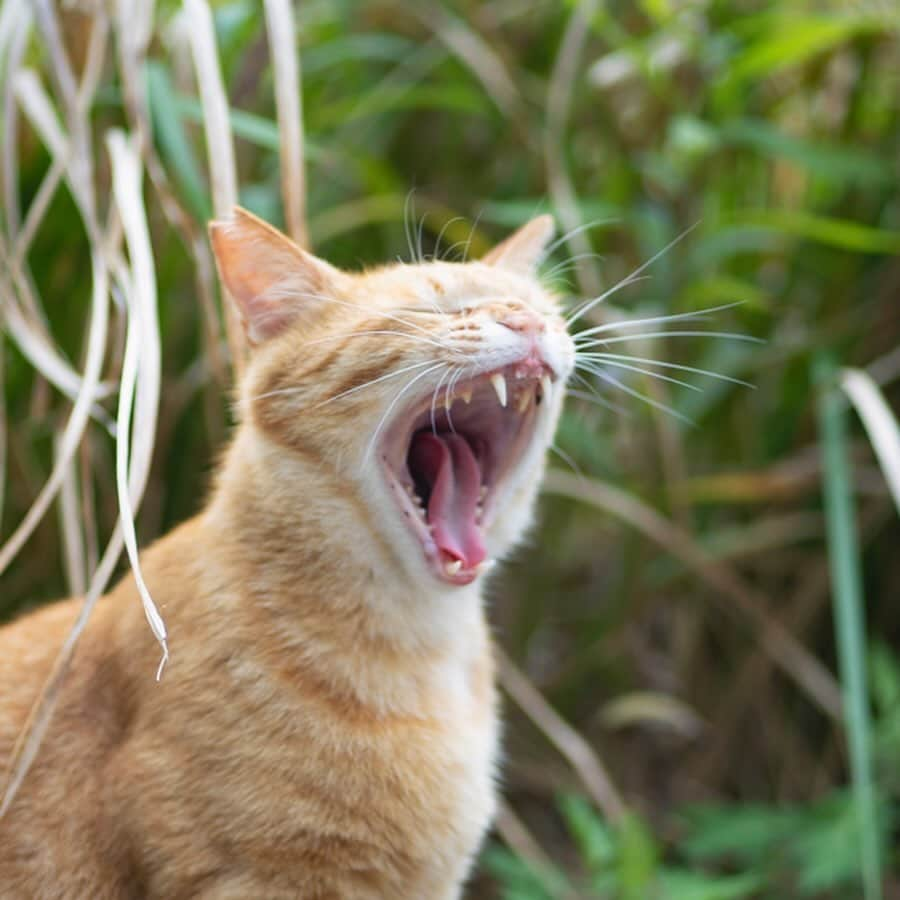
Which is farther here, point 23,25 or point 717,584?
point 717,584

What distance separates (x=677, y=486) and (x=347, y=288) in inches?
25.1

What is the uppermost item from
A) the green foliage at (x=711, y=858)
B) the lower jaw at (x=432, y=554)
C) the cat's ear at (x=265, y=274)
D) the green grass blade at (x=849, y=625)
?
the cat's ear at (x=265, y=274)

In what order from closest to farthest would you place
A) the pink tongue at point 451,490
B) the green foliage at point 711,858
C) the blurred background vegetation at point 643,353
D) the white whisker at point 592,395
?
the pink tongue at point 451,490 → the white whisker at point 592,395 → the green foliage at point 711,858 → the blurred background vegetation at point 643,353

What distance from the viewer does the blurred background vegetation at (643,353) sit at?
1.31 metres

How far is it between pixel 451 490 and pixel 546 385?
0.39ft

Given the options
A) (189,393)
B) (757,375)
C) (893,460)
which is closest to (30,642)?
(189,393)

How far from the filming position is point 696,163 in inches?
63.1

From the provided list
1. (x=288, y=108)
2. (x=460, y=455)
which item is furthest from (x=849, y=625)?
(x=288, y=108)

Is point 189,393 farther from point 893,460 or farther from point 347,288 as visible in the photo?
point 893,460

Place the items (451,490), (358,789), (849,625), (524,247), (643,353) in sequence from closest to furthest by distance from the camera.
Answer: (358,789), (451,490), (524,247), (849,625), (643,353)

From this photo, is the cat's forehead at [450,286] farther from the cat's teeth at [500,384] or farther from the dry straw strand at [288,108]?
the dry straw strand at [288,108]

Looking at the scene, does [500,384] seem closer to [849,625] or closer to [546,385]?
[546,385]

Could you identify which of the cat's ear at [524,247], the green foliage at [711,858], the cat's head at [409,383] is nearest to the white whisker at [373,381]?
the cat's head at [409,383]

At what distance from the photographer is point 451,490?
93cm
